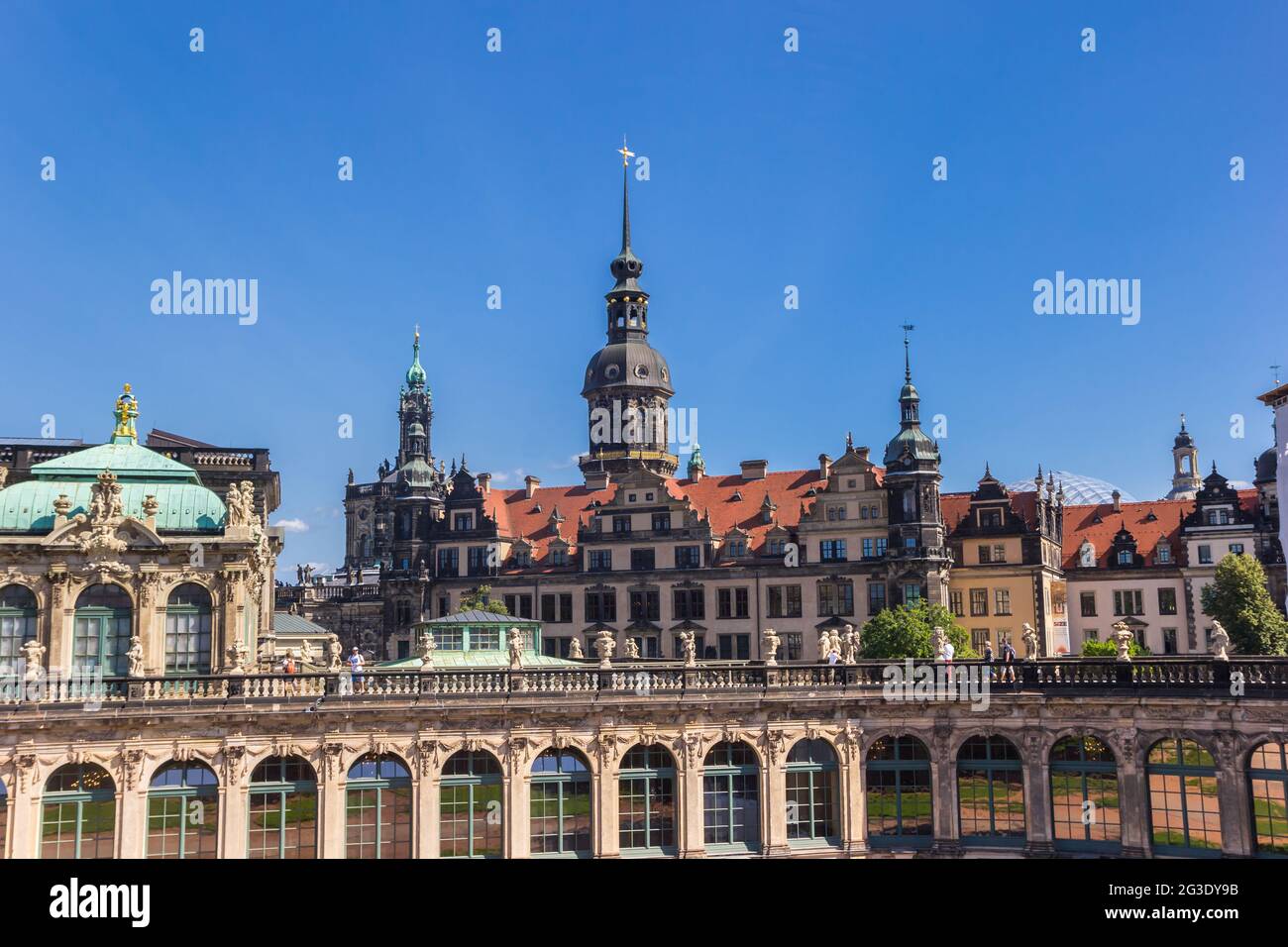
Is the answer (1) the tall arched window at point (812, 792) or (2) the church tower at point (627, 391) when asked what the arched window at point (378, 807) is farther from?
(2) the church tower at point (627, 391)

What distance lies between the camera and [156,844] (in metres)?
33.3

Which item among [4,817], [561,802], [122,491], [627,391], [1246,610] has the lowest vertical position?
[561,802]

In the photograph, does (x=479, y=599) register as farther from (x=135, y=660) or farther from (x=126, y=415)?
(x=135, y=660)

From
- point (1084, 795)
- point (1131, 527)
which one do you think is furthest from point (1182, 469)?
point (1084, 795)

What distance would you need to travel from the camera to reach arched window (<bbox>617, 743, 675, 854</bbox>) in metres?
35.6

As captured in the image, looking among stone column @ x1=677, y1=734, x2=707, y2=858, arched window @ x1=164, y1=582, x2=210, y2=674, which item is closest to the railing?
stone column @ x1=677, y1=734, x2=707, y2=858

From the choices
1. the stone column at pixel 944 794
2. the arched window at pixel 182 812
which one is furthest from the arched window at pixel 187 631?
the stone column at pixel 944 794

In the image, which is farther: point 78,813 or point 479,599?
point 479,599

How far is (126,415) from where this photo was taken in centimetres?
4662

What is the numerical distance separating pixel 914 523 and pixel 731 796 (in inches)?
1882
